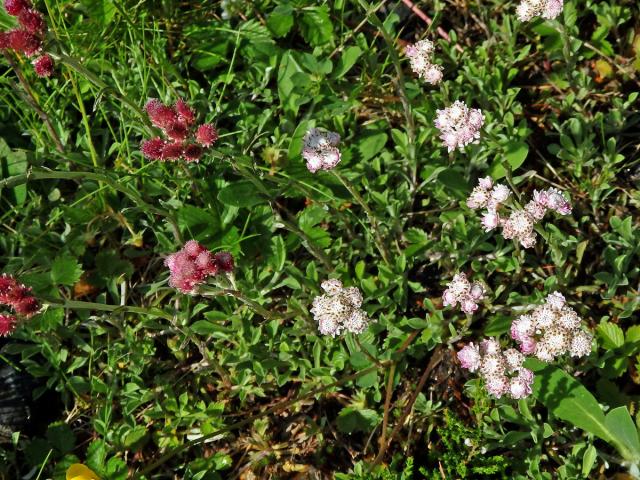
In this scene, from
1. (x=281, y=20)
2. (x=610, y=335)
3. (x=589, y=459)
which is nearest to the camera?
(x=589, y=459)

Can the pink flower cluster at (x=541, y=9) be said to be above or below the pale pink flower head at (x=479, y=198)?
above

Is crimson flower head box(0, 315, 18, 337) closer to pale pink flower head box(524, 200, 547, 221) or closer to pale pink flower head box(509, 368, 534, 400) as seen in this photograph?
pale pink flower head box(509, 368, 534, 400)

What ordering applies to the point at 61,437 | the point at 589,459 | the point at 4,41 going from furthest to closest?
the point at 61,437, the point at 589,459, the point at 4,41

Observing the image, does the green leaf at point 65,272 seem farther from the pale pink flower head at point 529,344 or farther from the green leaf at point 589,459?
the green leaf at point 589,459

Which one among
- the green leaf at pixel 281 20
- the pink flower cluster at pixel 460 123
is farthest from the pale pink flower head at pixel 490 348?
the green leaf at pixel 281 20

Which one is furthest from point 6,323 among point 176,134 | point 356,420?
point 356,420

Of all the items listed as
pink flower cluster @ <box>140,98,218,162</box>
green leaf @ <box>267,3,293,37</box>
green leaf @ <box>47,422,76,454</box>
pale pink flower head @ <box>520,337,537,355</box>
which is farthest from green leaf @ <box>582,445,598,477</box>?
green leaf @ <box>267,3,293,37</box>

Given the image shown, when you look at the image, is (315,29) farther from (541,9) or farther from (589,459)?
(589,459)
